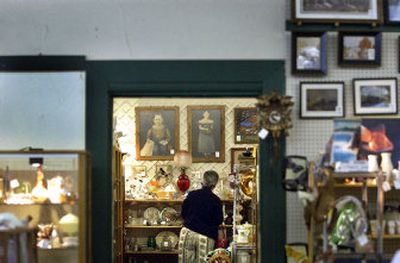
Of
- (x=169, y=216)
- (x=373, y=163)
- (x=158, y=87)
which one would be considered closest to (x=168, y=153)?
(x=169, y=216)

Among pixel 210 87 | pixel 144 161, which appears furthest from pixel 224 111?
pixel 210 87

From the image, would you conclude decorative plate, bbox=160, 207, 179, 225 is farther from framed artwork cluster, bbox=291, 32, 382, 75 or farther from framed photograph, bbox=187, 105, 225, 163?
framed artwork cluster, bbox=291, 32, 382, 75

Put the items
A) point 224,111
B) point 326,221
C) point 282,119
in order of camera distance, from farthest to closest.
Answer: point 224,111 → point 282,119 → point 326,221

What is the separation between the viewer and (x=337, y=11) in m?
5.02

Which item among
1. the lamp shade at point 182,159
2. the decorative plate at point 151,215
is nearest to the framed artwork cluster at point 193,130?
the lamp shade at point 182,159

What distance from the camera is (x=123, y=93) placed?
5.07m

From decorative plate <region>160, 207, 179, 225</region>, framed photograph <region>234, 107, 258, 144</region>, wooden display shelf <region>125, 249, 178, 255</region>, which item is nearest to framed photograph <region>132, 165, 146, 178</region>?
decorative plate <region>160, 207, 179, 225</region>

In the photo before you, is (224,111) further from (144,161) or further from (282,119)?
(282,119)

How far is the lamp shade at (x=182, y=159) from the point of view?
885cm

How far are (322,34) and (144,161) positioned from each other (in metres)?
4.79

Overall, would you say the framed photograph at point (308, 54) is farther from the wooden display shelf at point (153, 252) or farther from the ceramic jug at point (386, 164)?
the wooden display shelf at point (153, 252)

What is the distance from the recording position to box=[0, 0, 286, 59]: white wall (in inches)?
199

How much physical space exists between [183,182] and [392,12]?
466cm

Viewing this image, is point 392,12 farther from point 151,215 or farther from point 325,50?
point 151,215
